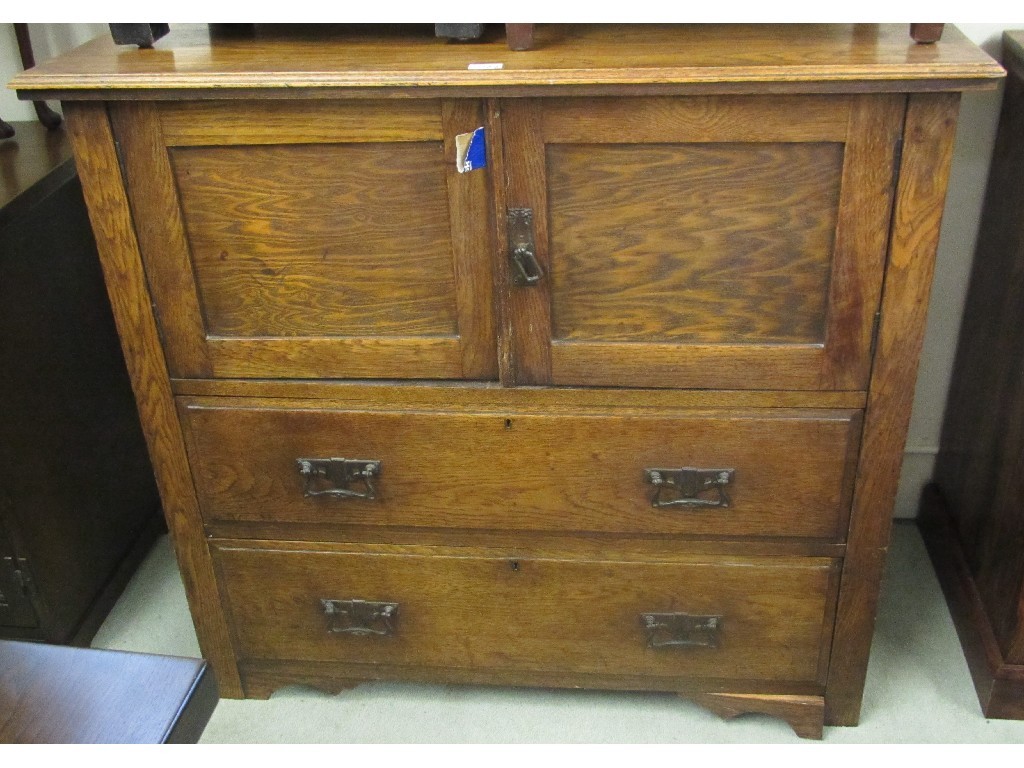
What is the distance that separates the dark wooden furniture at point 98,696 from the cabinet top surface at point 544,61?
0.69 meters

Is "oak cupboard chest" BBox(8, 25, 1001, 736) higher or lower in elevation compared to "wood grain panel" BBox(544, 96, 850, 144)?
lower

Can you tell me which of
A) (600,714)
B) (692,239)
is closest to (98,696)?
(692,239)

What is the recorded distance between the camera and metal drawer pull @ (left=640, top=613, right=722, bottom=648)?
1468 millimetres

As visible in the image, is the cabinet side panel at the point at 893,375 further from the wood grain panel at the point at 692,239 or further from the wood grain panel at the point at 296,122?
the wood grain panel at the point at 296,122

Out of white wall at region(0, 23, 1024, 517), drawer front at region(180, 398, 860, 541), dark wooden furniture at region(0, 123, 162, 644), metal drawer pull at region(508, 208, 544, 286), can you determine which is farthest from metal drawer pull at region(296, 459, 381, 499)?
white wall at region(0, 23, 1024, 517)

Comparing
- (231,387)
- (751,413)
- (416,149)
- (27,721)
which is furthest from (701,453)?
(27,721)

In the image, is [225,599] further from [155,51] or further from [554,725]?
[155,51]

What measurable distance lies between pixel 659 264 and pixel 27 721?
836 mm

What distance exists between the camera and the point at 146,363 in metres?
1.35

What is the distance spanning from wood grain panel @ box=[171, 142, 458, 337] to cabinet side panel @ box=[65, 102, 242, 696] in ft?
0.26

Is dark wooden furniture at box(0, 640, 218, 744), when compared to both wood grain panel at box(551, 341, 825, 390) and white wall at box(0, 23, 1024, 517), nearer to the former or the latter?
wood grain panel at box(551, 341, 825, 390)

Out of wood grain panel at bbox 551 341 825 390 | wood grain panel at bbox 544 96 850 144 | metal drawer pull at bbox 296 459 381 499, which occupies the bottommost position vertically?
metal drawer pull at bbox 296 459 381 499

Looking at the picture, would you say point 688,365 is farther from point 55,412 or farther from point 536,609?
point 55,412

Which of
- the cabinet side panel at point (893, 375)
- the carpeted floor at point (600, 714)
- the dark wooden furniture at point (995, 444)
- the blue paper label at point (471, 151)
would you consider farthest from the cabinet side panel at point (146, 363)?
the dark wooden furniture at point (995, 444)
